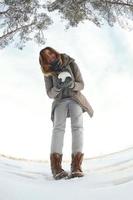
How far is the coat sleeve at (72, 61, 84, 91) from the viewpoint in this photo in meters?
4.99

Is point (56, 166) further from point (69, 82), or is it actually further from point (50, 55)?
point (50, 55)

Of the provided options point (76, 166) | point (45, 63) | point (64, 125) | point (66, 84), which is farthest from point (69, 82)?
point (76, 166)

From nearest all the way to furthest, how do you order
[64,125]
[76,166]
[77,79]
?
[76,166], [64,125], [77,79]

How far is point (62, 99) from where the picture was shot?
4.99 meters

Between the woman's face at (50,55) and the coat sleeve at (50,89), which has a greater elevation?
the woman's face at (50,55)

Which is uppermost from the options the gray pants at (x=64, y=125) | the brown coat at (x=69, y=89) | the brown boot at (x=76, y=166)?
the brown coat at (x=69, y=89)

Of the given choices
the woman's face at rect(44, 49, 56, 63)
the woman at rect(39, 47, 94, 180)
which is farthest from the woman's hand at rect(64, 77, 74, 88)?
the woman's face at rect(44, 49, 56, 63)

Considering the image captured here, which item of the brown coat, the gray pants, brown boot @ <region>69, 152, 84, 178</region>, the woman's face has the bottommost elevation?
brown boot @ <region>69, 152, 84, 178</region>

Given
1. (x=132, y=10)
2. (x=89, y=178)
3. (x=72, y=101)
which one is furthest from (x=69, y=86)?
(x=132, y=10)

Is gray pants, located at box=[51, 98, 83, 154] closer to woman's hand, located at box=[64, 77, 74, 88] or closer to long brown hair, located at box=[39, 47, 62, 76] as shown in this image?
woman's hand, located at box=[64, 77, 74, 88]

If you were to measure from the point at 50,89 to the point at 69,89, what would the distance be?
197 mm

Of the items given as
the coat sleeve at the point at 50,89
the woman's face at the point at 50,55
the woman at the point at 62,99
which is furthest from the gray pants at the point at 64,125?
the woman's face at the point at 50,55

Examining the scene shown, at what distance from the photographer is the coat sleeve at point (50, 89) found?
196 inches

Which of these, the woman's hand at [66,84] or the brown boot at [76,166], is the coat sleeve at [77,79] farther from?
the brown boot at [76,166]
